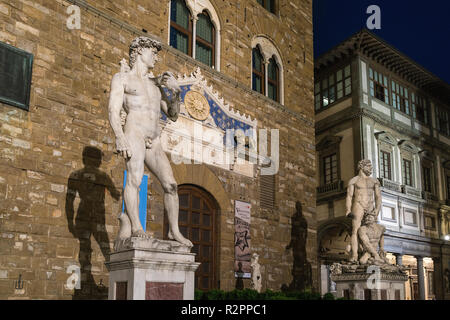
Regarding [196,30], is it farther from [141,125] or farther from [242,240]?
[141,125]

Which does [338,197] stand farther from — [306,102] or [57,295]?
[57,295]

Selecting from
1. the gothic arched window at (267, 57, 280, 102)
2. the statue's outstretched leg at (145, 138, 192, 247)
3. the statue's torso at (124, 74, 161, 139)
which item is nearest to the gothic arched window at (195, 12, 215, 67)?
the gothic arched window at (267, 57, 280, 102)

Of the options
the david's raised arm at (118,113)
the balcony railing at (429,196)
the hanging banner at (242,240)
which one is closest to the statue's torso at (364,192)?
the hanging banner at (242,240)

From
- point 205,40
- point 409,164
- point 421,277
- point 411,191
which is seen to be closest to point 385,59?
point 409,164

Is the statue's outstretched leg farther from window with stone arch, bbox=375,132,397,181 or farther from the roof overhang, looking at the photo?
the roof overhang

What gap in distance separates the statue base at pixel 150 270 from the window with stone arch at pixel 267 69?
30.0 feet

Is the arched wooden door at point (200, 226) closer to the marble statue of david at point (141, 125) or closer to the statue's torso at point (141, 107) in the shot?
the marble statue of david at point (141, 125)

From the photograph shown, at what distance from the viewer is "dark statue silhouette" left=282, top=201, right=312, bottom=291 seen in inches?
572

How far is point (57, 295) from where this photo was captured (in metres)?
8.98

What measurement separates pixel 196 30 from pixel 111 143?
179 inches

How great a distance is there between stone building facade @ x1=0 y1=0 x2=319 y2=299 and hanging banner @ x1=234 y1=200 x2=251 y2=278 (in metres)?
0.19

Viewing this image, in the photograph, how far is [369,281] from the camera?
33.0ft
